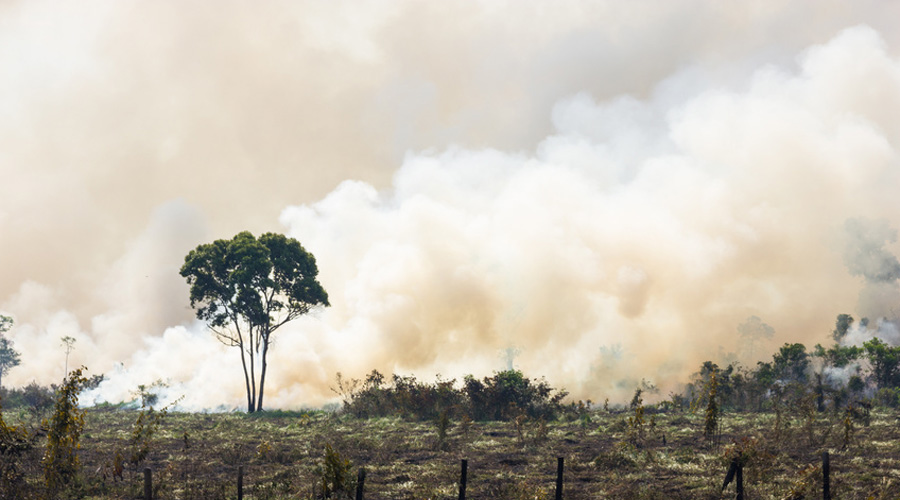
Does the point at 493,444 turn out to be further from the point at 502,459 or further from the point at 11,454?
the point at 11,454

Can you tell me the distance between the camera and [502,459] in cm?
2858

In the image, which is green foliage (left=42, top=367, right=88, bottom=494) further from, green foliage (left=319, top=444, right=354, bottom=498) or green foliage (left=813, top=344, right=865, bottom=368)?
green foliage (left=813, top=344, right=865, bottom=368)

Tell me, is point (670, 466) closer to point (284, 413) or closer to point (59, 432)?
point (59, 432)

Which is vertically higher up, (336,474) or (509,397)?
(336,474)

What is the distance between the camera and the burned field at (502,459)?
21359mm

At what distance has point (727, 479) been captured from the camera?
1994 cm

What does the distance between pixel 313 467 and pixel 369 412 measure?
2577 cm

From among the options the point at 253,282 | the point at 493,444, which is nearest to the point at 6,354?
the point at 253,282

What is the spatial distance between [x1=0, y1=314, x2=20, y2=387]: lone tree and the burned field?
7653cm

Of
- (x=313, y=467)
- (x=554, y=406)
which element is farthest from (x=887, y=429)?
(x=313, y=467)

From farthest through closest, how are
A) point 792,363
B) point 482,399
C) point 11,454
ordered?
point 792,363, point 482,399, point 11,454

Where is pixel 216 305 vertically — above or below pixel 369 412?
above

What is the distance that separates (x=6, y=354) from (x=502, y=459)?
107400 mm

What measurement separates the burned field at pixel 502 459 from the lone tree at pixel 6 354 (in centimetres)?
7653
